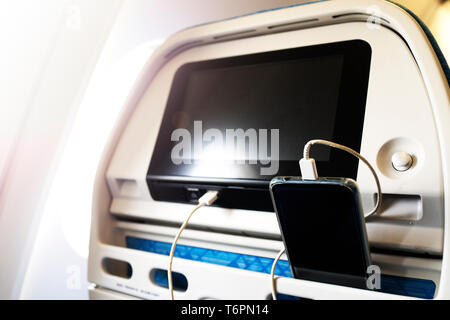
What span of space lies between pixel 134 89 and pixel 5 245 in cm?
74

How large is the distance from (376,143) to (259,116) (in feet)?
0.85

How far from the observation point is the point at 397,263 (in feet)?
2.04

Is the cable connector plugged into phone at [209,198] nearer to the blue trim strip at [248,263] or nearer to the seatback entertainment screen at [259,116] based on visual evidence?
the seatback entertainment screen at [259,116]

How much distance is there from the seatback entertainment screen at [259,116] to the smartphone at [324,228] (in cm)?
11

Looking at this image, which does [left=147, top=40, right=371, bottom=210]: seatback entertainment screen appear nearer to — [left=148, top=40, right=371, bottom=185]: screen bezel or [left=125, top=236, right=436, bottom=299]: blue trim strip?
[left=148, top=40, right=371, bottom=185]: screen bezel

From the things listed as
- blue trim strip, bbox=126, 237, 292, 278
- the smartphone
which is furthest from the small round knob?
blue trim strip, bbox=126, 237, 292, 278

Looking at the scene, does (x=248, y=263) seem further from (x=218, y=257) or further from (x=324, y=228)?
(x=324, y=228)

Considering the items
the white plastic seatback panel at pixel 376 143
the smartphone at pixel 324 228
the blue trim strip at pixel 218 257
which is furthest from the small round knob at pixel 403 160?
the blue trim strip at pixel 218 257

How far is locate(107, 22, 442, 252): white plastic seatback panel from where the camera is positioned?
0.59m

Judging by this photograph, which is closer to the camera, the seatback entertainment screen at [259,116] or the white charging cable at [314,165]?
the white charging cable at [314,165]

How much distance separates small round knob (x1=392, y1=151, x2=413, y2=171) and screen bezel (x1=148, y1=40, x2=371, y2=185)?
0.22 ft

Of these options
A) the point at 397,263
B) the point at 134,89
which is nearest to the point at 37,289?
the point at 134,89

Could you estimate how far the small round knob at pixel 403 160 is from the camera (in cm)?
61

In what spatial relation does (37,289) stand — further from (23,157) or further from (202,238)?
(202,238)
